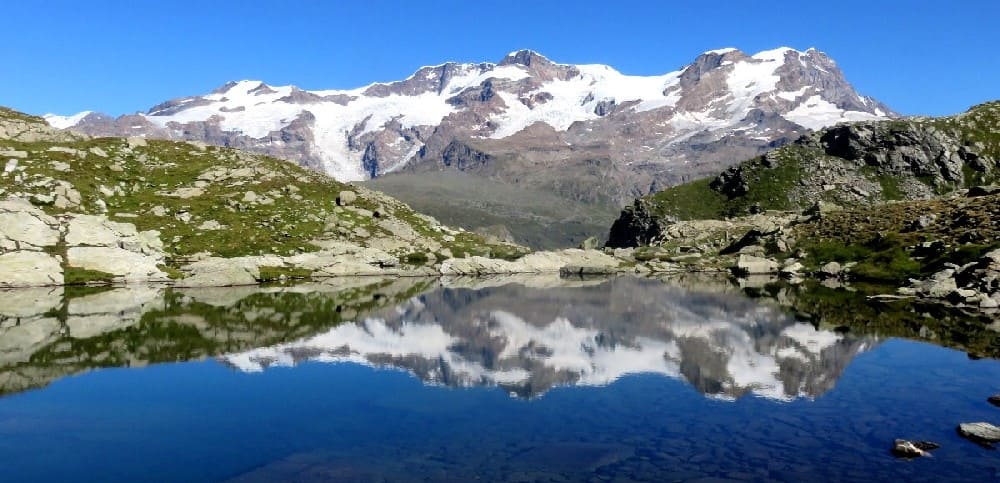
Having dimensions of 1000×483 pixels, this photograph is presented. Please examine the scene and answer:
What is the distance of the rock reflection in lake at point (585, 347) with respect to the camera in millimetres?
42188

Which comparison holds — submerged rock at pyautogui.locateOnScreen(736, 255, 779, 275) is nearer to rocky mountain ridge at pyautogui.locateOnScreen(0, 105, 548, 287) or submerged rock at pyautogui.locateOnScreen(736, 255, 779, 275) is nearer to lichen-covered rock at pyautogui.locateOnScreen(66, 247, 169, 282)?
rocky mountain ridge at pyautogui.locateOnScreen(0, 105, 548, 287)

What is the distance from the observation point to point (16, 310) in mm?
65812

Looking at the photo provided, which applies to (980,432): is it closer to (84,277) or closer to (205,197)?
(84,277)

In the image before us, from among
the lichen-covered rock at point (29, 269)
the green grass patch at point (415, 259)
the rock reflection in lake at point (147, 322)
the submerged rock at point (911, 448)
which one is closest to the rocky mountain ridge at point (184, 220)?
the lichen-covered rock at point (29, 269)

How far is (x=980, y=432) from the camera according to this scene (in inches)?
1138

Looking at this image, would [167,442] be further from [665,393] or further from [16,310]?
[16,310]

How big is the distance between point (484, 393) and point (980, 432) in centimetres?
2370

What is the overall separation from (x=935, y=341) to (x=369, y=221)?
343ft

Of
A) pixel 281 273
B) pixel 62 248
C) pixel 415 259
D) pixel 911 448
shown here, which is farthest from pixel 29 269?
pixel 911 448

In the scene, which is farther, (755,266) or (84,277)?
(755,266)

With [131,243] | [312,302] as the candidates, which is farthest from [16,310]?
[131,243]

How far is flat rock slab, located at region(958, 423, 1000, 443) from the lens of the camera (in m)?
28.4

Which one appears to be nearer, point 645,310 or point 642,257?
point 645,310

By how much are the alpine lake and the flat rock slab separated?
70 centimetres
